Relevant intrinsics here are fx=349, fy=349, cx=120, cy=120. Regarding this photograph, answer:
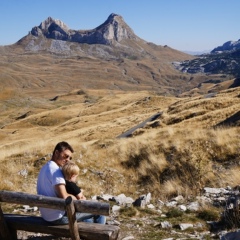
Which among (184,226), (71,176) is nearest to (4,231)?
(71,176)

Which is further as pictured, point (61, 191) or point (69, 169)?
point (69, 169)

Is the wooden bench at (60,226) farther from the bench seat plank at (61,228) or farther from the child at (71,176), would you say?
the child at (71,176)

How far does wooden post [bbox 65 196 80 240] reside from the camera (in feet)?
18.7

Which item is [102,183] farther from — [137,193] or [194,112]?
[194,112]

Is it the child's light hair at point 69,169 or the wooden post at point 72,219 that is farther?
the child's light hair at point 69,169

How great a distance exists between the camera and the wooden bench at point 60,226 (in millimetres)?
5727

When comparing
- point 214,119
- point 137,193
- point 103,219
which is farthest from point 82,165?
point 214,119

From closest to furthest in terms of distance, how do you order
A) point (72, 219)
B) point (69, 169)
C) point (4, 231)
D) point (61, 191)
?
point (72, 219) < point (61, 191) < point (69, 169) < point (4, 231)

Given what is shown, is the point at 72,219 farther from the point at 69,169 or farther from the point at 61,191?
the point at 69,169

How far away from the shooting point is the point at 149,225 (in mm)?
9023

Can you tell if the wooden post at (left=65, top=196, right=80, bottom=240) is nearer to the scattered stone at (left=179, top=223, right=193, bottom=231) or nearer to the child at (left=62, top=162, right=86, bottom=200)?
the child at (left=62, top=162, right=86, bottom=200)

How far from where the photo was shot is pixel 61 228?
20.9ft

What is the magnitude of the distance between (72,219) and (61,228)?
0.66 m

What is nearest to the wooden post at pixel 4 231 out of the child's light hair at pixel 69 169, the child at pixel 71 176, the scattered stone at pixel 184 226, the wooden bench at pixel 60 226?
the wooden bench at pixel 60 226
